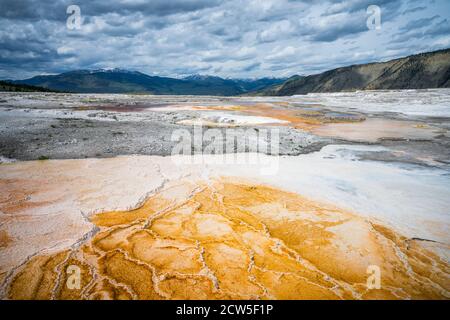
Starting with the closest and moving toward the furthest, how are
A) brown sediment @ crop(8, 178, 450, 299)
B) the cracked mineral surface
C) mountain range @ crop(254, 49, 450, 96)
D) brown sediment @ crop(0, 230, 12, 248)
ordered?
1. brown sediment @ crop(8, 178, 450, 299)
2. the cracked mineral surface
3. brown sediment @ crop(0, 230, 12, 248)
4. mountain range @ crop(254, 49, 450, 96)

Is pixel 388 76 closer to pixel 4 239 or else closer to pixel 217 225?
pixel 217 225

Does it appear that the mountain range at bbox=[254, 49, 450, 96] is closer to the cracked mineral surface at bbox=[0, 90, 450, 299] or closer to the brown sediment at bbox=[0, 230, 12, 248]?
the cracked mineral surface at bbox=[0, 90, 450, 299]

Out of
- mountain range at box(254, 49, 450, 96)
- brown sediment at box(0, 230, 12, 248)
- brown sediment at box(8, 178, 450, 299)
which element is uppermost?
mountain range at box(254, 49, 450, 96)

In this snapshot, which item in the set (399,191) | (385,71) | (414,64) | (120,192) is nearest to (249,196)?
(120,192)

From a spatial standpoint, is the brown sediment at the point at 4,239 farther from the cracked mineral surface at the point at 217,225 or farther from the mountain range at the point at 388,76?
the mountain range at the point at 388,76

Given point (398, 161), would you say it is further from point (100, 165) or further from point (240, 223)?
point (100, 165)

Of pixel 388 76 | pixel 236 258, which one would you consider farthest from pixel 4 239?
pixel 388 76

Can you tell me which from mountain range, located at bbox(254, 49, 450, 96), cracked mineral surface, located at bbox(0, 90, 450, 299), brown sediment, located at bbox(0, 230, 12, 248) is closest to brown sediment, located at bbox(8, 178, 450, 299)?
cracked mineral surface, located at bbox(0, 90, 450, 299)
